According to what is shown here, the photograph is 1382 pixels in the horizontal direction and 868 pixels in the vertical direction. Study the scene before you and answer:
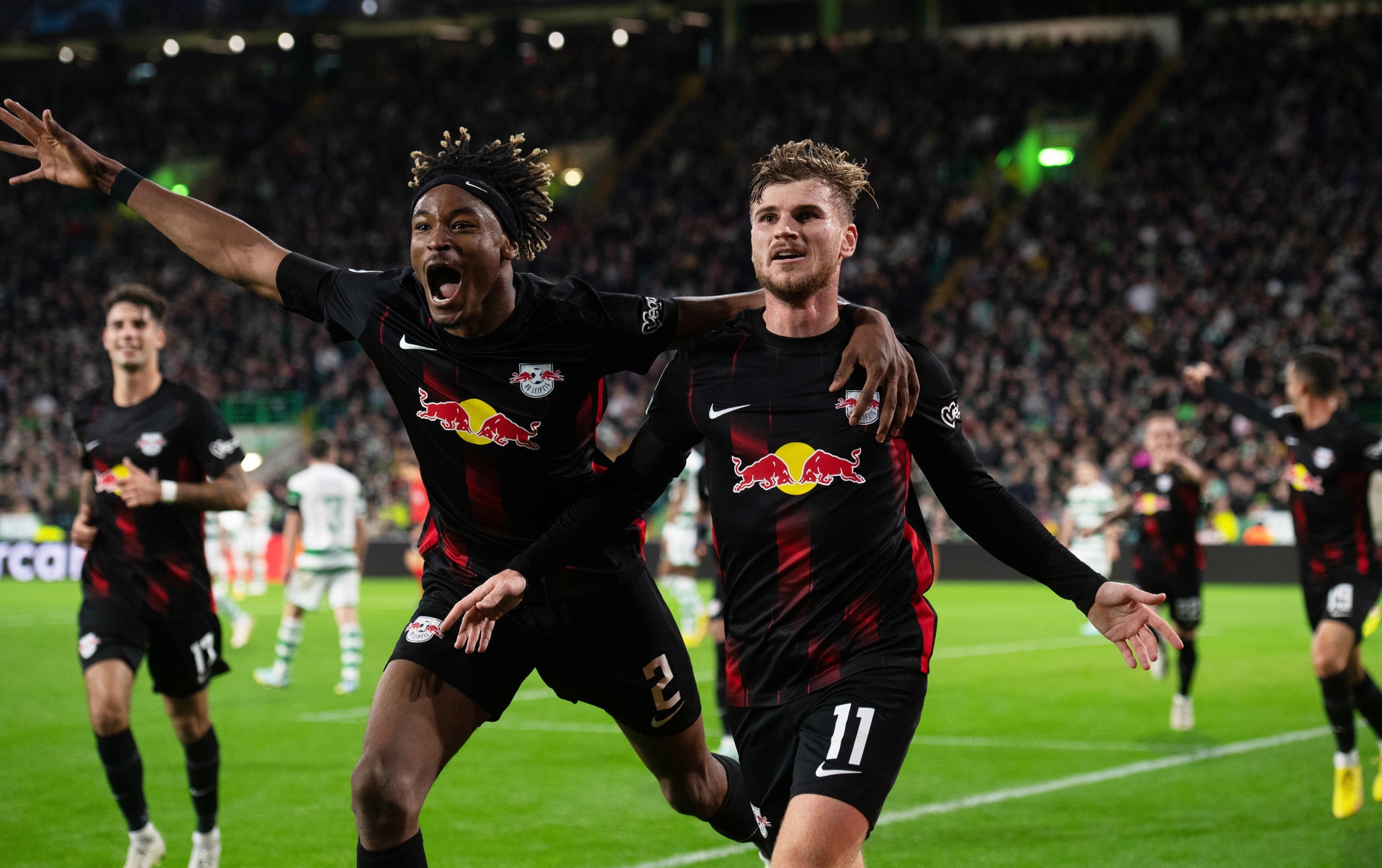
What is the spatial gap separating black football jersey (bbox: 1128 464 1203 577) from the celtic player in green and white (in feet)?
23.0

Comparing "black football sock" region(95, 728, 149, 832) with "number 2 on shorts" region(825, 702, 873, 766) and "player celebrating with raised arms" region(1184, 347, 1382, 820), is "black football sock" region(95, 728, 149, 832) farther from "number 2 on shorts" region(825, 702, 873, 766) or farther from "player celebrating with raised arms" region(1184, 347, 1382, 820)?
"player celebrating with raised arms" region(1184, 347, 1382, 820)

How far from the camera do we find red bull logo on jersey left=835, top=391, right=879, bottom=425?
460 cm

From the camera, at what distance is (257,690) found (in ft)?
48.3

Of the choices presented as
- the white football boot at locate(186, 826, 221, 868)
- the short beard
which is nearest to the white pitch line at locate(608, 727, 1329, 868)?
the white football boot at locate(186, 826, 221, 868)

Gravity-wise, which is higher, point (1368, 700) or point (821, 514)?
point (821, 514)

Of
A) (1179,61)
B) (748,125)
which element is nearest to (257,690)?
(748,125)

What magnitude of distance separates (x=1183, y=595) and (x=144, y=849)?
330 inches

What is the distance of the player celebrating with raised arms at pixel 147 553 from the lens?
7.00 meters

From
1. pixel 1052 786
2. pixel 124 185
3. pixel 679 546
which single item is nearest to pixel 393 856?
pixel 124 185

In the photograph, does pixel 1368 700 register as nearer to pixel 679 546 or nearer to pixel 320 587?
pixel 679 546

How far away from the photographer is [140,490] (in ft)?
22.6

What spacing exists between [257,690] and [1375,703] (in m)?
9.82

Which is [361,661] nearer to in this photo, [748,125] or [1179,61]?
[748,125]

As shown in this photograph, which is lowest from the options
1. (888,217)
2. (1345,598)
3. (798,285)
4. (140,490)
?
(1345,598)
